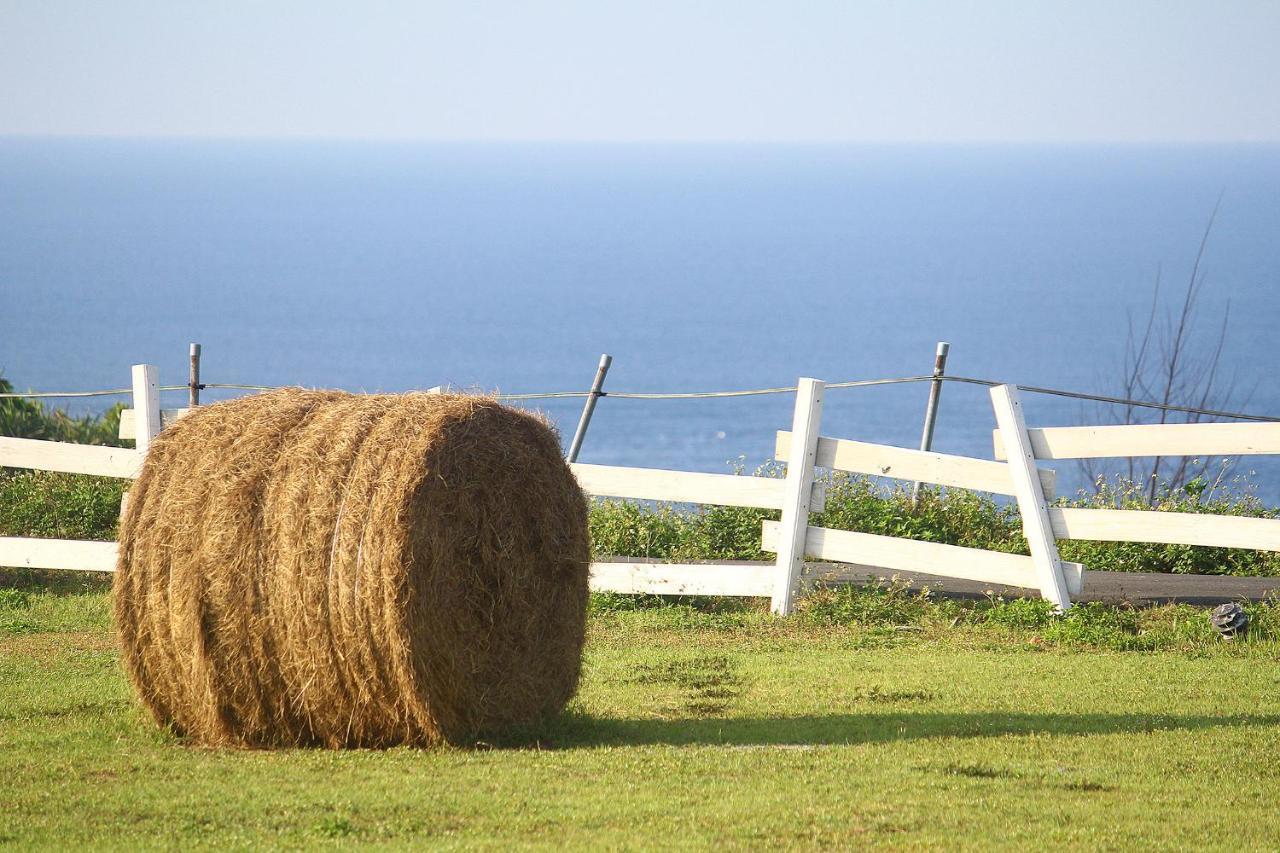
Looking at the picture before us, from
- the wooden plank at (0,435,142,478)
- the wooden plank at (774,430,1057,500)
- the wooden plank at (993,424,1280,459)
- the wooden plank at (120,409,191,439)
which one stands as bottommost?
the wooden plank at (0,435,142,478)

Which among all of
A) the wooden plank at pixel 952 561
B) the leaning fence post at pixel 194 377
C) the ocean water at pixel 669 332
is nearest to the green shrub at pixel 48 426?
the leaning fence post at pixel 194 377

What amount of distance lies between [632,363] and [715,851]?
12387 centimetres

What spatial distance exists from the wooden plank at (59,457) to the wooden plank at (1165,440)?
7150 millimetres

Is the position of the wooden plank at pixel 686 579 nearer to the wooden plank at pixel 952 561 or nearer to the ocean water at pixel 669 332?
the wooden plank at pixel 952 561

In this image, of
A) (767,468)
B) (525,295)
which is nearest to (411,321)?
(525,295)

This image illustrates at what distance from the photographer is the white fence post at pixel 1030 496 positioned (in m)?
10.6

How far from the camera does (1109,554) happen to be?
12.8 meters

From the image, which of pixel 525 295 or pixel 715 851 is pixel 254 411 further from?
pixel 525 295

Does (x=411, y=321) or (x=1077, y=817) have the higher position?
(x=1077, y=817)

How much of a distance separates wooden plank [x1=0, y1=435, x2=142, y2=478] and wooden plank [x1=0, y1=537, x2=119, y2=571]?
58cm

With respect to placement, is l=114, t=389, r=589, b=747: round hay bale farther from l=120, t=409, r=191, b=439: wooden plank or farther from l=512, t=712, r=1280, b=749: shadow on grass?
l=120, t=409, r=191, b=439: wooden plank

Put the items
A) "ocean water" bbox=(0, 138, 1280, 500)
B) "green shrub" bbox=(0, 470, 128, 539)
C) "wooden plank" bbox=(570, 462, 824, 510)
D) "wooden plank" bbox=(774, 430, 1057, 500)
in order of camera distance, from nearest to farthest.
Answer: "wooden plank" bbox=(774, 430, 1057, 500)
"wooden plank" bbox=(570, 462, 824, 510)
"green shrub" bbox=(0, 470, 128, 539)
"ocean water" bbox=(0, 138, 1280, 500)

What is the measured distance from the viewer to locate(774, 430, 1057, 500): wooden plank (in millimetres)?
10836

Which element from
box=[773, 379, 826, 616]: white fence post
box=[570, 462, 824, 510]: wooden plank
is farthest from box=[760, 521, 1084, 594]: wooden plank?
box=[570, 462, 824, 510]: wooden plank
